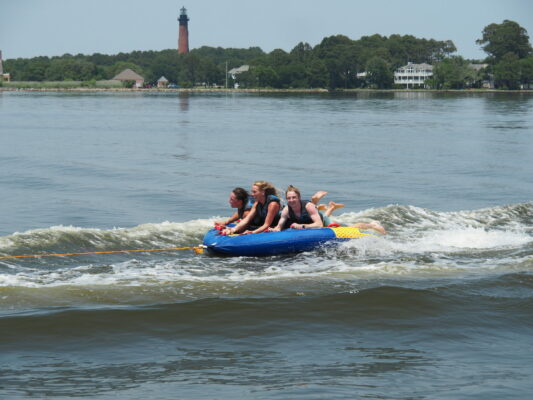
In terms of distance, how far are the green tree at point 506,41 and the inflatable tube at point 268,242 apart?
179 meters

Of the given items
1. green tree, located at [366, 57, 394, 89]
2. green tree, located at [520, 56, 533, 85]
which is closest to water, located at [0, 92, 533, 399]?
green tree, located at [520, 56, 533, 85]

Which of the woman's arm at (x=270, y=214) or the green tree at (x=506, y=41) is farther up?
the green tree at (x=506, y=41)

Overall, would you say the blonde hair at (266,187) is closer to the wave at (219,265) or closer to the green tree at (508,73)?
the wave at (219,265)

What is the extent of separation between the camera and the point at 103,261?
13453mm

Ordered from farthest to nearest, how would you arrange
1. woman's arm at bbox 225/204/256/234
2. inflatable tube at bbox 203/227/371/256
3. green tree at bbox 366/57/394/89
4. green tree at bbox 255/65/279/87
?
green tree at bbox 255/65/279/87 < green tree at bbox 366/57/394/89 < woman's arm at bbox 225/204/256/234 < inflatable tube at bbox 203/227/371/256

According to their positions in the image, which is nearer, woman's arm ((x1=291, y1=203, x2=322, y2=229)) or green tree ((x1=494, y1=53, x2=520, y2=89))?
woman's arm ((x1=291, y1=203, x2=322, y2=229))

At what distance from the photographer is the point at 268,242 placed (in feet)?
44.6

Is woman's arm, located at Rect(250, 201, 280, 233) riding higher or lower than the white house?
lower

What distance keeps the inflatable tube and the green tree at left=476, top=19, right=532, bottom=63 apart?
179012mm

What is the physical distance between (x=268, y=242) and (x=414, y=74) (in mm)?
180461

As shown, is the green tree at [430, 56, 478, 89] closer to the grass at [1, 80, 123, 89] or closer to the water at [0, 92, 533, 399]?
the grass at [1, 80, 123, 89]

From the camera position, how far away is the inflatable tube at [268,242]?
1359 cm

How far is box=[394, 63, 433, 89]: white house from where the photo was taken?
18650cm

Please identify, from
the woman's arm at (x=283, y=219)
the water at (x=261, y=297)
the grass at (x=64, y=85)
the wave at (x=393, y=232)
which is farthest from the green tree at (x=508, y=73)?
the woman's arm at (x=283, y=219)
